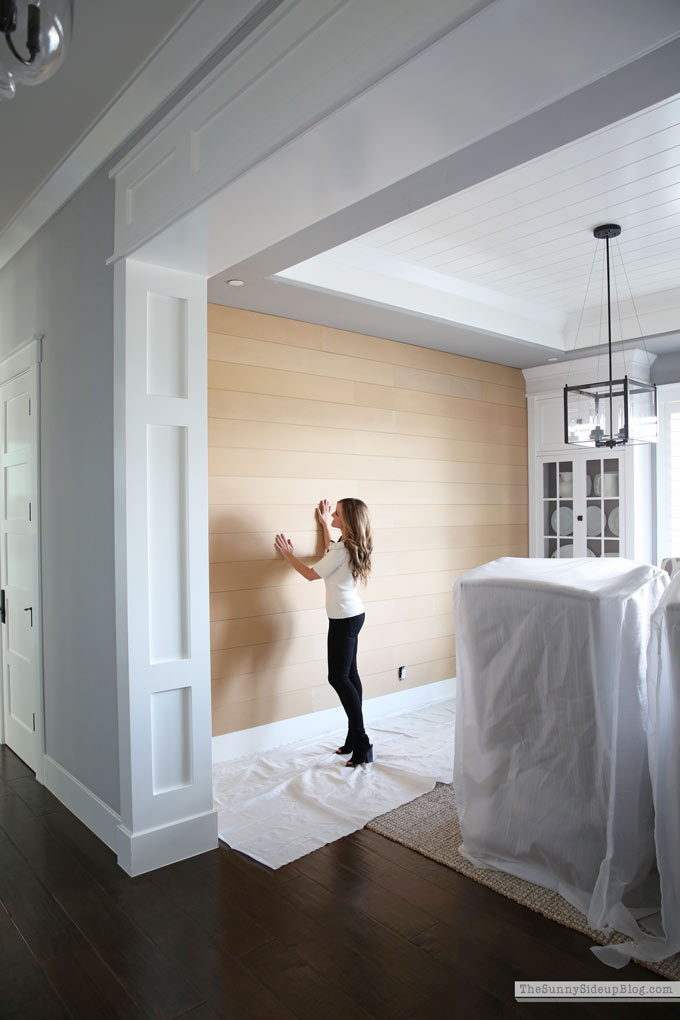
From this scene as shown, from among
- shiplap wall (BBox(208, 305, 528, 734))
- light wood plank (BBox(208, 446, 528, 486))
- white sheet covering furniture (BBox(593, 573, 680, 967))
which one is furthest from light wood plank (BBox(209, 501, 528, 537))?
white sheet covering furniture (BBox(593, 573, 680, 967))

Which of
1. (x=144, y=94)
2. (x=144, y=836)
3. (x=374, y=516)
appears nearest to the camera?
(x=144, y=94)

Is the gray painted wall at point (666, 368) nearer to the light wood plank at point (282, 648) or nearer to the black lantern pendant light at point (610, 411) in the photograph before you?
the black lantern pendant light at point (610, 411)

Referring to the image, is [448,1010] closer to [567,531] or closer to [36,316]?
[36,316]

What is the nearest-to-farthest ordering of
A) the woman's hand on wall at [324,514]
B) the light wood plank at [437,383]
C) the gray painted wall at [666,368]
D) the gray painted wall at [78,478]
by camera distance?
the gray painted wall at [78,478]
the woman's hand on wall at [324,514]
the light wood plank at [437,383]
the gray painted wall at [666,368]

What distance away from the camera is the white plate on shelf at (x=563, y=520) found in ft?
18.5

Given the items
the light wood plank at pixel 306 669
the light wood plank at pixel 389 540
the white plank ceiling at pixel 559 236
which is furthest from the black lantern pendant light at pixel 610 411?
the light wood plank at pixel 306 669

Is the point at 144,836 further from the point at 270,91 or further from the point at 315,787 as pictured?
the point at 270,91

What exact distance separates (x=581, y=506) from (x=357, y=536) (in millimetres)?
2543

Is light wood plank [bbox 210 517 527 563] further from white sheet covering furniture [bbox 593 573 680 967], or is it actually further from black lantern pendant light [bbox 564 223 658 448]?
white sheet covering furniture [bbox 593 573 680 967]

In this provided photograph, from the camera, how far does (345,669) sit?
380 centimetres

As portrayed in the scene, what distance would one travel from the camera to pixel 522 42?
57.0 inches

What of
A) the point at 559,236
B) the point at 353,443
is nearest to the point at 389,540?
the point at 353,443

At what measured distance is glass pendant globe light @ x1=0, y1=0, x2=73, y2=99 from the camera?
1176 mm

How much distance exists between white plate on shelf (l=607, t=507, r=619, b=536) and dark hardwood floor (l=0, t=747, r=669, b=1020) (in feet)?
10.9
